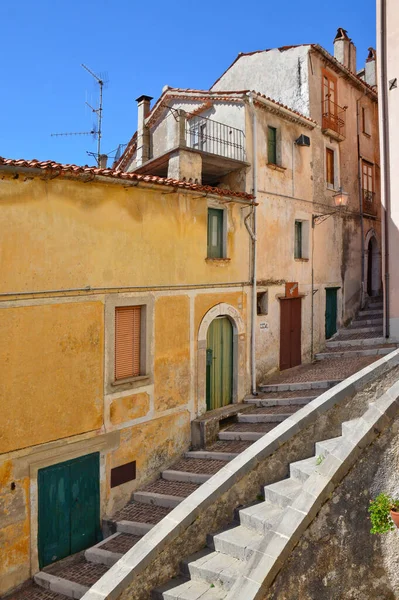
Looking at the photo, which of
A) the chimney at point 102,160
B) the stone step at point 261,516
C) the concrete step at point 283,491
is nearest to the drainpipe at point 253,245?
the concrete step at point 283,491

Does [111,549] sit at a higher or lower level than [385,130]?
lower

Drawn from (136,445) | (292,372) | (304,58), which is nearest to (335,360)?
(292,372)

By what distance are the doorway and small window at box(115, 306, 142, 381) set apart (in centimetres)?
920

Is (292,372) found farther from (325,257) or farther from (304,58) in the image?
(304,58)

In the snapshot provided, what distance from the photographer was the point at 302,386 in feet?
40.8

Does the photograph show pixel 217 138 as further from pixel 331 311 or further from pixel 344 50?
pixel 344 50

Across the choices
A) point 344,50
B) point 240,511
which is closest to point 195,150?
point 240,511

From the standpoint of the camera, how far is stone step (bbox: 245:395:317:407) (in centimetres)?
1138

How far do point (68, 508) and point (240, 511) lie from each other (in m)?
4.18

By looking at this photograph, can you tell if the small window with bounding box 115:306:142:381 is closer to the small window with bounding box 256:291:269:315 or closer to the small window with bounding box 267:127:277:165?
the small window with bounding box 256:291:269:315

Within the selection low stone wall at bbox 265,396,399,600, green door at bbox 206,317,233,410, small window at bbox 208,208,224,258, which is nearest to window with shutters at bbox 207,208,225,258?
small window at bbox 208,208,224,258

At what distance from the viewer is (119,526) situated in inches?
352

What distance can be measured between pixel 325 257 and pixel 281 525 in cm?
1279

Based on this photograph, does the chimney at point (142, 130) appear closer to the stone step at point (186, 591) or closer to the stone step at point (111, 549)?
the stone step at point (111, 549)
